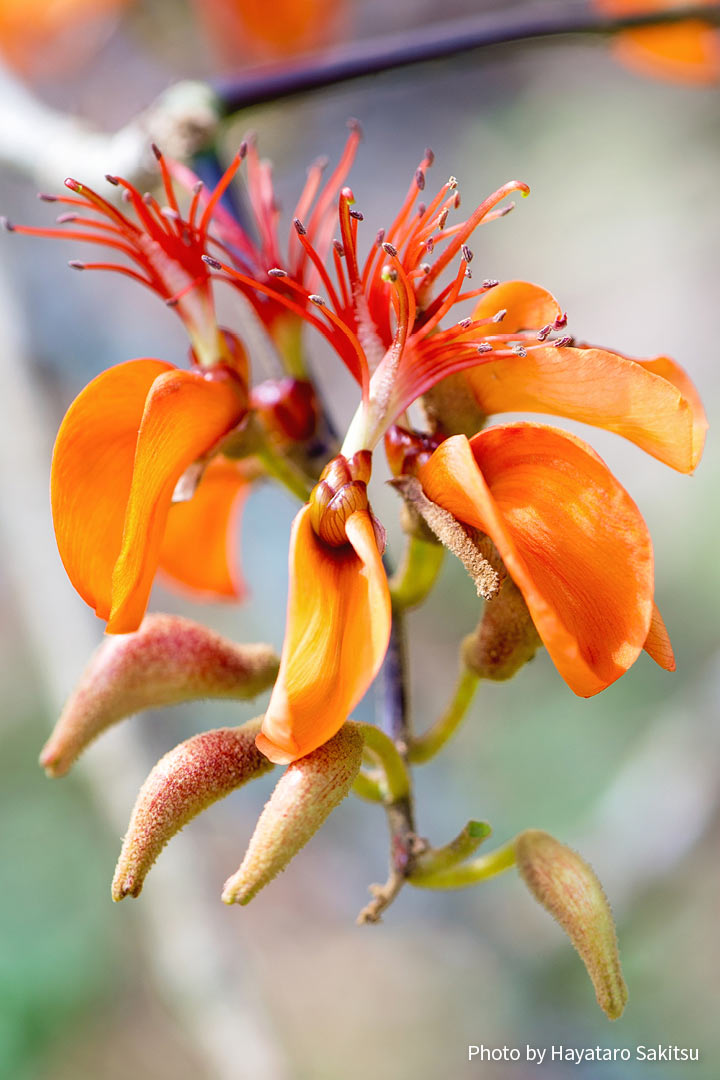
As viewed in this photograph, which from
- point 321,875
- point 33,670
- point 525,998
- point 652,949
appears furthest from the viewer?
point 33,670

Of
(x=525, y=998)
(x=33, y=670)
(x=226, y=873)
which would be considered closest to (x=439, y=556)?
(x=525, y=998)

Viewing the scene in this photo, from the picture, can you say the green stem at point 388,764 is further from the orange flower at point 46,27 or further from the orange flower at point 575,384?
the orange flower at point 46,27

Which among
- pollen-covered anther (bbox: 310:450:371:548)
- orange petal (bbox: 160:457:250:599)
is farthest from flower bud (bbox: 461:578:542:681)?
orange petal (bbox: 160:457:250:599)

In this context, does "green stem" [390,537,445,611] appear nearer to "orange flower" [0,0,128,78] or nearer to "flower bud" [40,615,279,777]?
"flower bud" [40,615,279,777]

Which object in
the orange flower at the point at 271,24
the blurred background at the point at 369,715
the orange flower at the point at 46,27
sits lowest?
the blurred background at the point at 369,715

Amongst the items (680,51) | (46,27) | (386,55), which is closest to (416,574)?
(386,55)

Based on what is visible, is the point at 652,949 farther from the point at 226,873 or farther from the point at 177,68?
the point at 177,68

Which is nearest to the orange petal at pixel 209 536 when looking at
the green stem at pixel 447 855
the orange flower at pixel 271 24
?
the green stem at pixel 447 855
